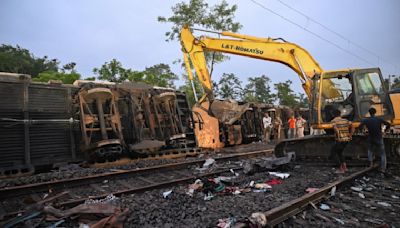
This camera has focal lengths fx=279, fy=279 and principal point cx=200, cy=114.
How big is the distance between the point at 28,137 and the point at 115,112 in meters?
2.42

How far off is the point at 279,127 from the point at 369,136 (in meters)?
10.6

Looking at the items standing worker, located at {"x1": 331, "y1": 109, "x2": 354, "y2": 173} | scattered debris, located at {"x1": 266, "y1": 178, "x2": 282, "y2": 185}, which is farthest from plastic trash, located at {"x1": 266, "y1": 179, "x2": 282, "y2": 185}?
standing worker, located at {"x1": 331, "y1": 109, "x2": 354, "y2": 173}

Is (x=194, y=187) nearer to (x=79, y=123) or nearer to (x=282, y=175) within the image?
(x=282, y=175)

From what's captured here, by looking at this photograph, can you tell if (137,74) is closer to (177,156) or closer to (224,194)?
(177,156)

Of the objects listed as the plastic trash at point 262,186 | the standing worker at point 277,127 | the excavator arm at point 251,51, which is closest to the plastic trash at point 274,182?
the plastic trash at point 262,186

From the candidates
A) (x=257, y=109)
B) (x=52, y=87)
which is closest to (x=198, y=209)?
(x=52, y=87)

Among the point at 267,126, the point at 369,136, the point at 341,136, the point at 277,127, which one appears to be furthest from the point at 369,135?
the point at 277,127

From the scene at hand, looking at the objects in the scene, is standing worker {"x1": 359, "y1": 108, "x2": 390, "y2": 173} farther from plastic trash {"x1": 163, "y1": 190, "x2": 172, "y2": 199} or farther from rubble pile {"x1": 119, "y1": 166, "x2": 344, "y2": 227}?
plastic trash {"x1": 163, "y1": 190, "x2": 172, "y2": 199}

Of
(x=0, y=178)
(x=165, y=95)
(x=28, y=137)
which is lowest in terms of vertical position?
(x=0, y=178)

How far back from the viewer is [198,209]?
12.4 ft

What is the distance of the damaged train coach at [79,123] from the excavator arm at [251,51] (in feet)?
5.80

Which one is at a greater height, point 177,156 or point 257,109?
point 257,109

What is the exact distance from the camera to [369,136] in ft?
20.6

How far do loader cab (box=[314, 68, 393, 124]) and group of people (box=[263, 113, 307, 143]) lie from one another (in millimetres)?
6771
